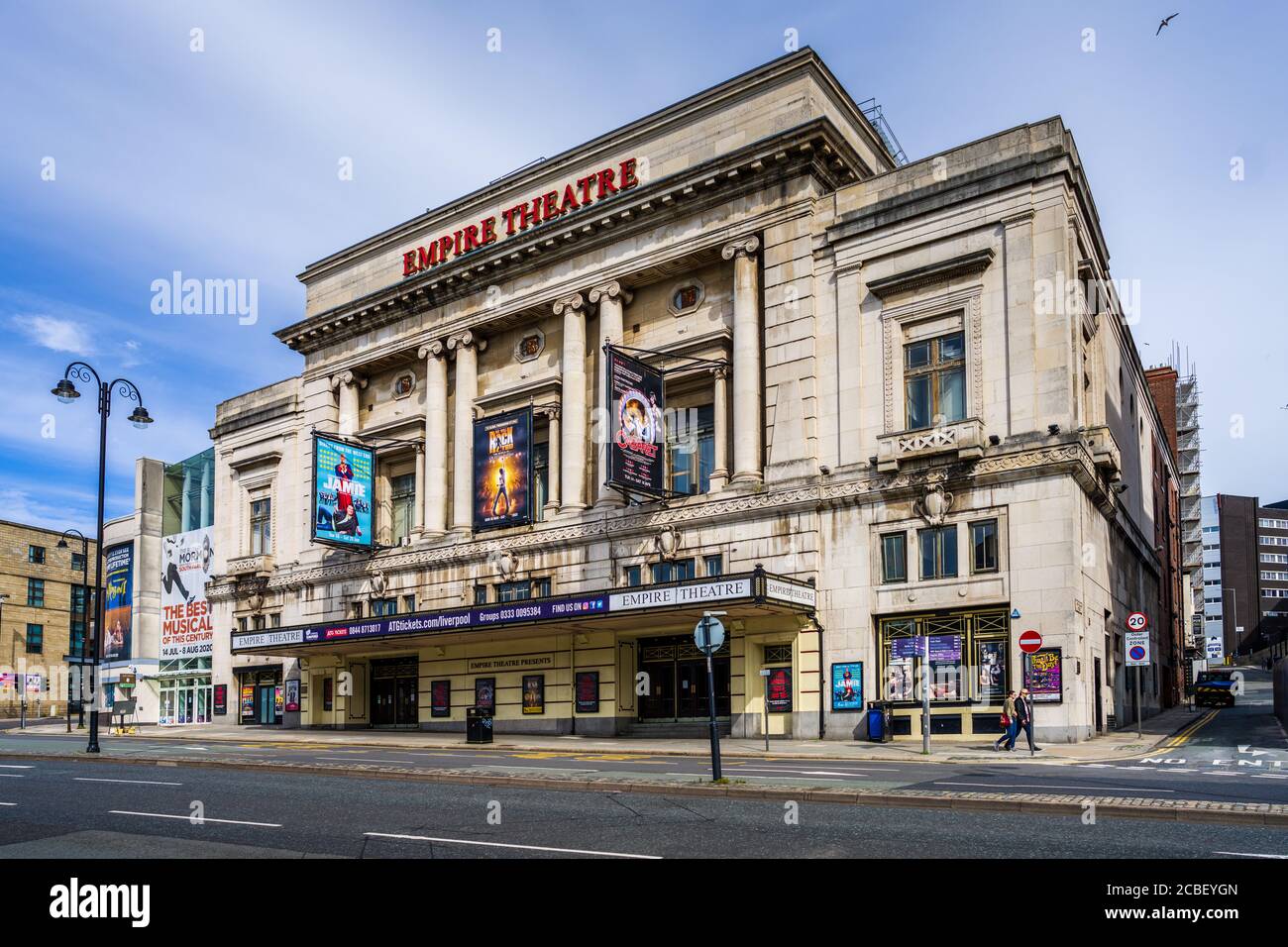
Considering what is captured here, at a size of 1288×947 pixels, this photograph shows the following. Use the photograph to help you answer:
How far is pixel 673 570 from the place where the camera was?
122 ft

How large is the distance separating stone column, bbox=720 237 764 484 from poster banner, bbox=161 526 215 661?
3430cm

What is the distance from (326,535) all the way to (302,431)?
9.78m

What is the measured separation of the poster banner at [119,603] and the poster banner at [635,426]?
4182cm

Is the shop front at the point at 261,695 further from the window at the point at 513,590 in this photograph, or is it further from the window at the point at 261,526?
the window at the point at 513,590

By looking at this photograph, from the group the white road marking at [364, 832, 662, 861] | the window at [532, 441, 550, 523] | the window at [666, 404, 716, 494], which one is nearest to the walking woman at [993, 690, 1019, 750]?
the window at [666, 404, 716, 494]

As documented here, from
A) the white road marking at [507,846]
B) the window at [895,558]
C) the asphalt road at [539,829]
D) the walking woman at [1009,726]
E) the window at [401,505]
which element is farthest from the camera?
the window at [401,505]

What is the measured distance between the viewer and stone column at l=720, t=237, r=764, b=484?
119 ft

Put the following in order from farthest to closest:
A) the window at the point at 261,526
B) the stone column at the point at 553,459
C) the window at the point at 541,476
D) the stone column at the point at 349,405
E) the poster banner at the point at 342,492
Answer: the window at the point at 261,526, the stone column at the point at 349,405, the poster banner at the point at 342,492, the window at the point at 541,476, the stone column at the point at 553,459

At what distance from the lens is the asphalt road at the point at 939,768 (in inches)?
664

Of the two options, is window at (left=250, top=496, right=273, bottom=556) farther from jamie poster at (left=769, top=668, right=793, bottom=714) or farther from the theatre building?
jamie poster at (left=769, top=668, right=793, bottom=714)

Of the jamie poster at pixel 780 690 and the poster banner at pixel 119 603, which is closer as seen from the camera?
the jamie poster at pixel 780 690

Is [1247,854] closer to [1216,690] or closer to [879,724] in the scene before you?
[879,724]

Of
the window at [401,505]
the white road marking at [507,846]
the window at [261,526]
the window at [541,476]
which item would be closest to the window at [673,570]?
the window at [541,476]

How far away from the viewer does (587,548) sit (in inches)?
1565
